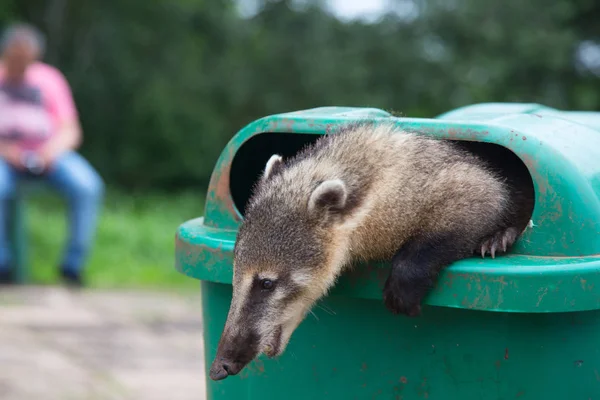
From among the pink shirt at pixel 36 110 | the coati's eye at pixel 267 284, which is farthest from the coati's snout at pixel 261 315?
the pink shirt at pixel 36 110

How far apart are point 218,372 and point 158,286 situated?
4516mm

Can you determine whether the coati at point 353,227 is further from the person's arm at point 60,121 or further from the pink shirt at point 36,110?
the pink shirt at point 36,110

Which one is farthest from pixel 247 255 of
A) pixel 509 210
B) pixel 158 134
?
pixel 158 134

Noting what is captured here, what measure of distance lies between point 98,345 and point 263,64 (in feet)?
22.1

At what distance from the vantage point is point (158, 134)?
11266mm

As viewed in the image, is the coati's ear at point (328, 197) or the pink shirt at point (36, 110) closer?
the coati's ear at point (328, 197)

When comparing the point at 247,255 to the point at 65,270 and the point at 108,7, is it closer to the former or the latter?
the point at 65,270

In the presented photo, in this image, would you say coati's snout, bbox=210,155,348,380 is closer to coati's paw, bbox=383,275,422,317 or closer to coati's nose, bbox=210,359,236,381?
coati's nose, bbox=210,359,236,381

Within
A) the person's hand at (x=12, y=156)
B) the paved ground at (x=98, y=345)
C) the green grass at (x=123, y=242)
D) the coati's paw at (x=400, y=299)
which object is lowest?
the green grass at (x=123, y=242)

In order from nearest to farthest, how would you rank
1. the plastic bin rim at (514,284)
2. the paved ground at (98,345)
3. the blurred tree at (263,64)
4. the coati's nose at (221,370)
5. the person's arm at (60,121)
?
the plastic bin rim at (514,284) → the coati's nose at (221,370) → the paved ground at (98,345) → the person's arm at (60,121) → the blurred tree at (263,64)

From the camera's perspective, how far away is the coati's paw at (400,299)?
7.30ft

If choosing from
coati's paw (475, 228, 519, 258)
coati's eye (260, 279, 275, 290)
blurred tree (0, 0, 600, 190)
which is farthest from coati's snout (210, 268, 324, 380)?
blurred tree (0, 0, 600, 190)

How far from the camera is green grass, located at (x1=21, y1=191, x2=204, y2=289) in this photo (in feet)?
22.6

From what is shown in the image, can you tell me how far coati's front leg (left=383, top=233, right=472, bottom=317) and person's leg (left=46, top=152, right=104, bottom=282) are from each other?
4548 mm
